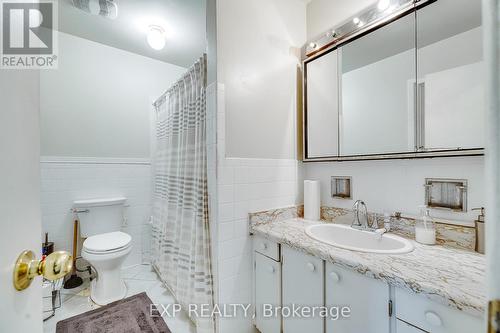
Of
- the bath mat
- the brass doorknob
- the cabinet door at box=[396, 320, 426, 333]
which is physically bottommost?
the bath mat

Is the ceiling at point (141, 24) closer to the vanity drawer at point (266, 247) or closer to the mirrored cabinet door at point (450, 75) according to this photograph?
the mirrored cabinet door at point (450, 75)

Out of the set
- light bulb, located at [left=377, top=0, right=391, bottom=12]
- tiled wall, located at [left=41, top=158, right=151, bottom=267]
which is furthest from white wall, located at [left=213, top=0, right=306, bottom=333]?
tiled wall, located at [left=41, top=158, right=151, bottom=267]

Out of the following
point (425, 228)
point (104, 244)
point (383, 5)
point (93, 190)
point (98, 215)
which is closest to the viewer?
point (425, 228)

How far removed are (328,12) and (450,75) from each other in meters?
0.97

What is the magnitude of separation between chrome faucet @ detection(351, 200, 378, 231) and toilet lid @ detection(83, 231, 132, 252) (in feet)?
6.16

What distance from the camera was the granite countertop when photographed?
2.11ft

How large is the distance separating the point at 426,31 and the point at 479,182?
80cm

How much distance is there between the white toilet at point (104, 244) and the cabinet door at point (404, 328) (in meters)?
1.94

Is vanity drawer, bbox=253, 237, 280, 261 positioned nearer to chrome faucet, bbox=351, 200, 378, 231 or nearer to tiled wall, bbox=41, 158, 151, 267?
chrome faucet, bbox=351, 200, 378, 231

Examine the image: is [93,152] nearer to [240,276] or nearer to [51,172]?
[51,172]

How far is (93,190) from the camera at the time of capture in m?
2.21

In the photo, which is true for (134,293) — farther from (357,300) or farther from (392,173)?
(392,173)

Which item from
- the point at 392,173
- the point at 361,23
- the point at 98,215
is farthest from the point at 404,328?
the point at 98,215

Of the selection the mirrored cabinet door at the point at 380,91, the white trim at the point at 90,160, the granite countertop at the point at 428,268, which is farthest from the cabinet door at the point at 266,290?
the white trim at the point at 90,160
